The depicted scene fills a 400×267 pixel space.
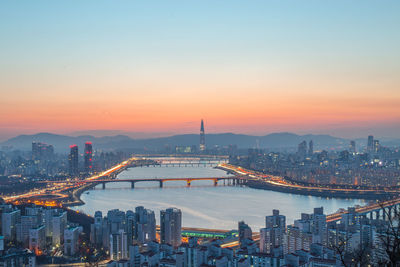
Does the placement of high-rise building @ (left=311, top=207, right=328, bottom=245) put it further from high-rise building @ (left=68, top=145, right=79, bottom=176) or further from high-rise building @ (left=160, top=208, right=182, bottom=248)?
high-rise building @ (left=68, top=145, right=79, bottom=176)

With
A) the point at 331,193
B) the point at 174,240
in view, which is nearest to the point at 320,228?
the point at 174,240

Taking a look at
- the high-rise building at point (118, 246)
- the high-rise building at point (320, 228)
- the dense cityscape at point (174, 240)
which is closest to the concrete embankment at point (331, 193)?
the dense cityscape at point (174, 240)

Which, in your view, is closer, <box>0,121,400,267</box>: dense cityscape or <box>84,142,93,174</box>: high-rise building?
<box>0,121,400,267</box>: dense cityscape

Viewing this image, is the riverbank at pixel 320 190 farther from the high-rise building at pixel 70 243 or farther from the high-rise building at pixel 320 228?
the high-rise building at pixel 70 243

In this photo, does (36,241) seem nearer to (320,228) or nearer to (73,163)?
(320,228)

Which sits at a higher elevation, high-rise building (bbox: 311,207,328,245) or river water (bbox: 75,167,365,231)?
high-rise building (bbox: 311,207,328,245)

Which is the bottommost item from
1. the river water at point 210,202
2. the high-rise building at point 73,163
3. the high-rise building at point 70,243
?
the river water at point 210,202

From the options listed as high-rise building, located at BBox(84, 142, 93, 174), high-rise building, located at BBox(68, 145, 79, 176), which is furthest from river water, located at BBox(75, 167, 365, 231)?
high-rise building, located at BBox(84, 142, 93, 174)

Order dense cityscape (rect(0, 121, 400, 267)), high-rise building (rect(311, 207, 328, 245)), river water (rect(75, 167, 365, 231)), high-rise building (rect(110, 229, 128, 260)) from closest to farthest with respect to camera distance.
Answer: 1. dense cityscape (rect(0, 121, 400, 267))
2. high-rise building (rect(110, 229, 128, 260))
3. high-rise building (rect(311, 207, 328, 245))
4. river water (rect(75, 167, 365, 231))
